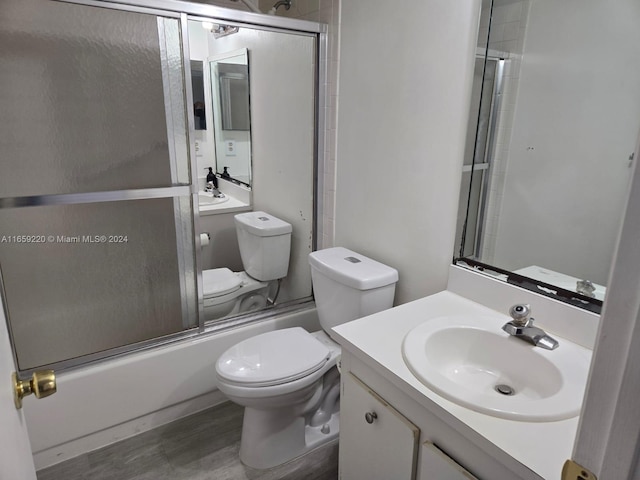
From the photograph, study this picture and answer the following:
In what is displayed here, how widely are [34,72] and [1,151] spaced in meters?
0.30

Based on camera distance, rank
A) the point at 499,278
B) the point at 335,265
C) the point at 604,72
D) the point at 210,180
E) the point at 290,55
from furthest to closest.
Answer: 1. the point at 210,180
2. the point at 290,55
3. the point at 335,265
4. the point at 499,278
5. the point at 604,72

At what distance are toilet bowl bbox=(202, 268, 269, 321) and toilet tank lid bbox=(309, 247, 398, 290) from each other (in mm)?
649

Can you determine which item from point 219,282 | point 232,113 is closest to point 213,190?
point 232,113

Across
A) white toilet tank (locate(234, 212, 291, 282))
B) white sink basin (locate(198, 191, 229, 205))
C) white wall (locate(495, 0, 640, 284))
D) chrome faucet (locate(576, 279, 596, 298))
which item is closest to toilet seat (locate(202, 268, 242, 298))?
white toilet tank (locate(234, 212, 291, 282))

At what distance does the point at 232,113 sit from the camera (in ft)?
8.20

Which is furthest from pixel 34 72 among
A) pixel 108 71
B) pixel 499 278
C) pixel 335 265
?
pixel 499 278

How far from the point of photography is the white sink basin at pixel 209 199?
94.0 inches

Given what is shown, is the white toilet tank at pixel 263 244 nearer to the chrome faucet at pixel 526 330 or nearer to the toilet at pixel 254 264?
the toilet at pixel 254 264

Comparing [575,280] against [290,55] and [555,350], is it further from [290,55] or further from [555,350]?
[290,55]

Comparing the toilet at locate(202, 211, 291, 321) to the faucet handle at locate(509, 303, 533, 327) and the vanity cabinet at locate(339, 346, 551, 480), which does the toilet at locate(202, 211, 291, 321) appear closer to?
the vanity cabinet at locate(339, 346, 551, 480)

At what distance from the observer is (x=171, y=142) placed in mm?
1768

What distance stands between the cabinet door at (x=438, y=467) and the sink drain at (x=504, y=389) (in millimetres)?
296

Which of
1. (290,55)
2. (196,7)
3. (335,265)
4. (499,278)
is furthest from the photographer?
(290,55)

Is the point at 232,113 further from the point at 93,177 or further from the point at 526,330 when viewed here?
the point at 526,330
